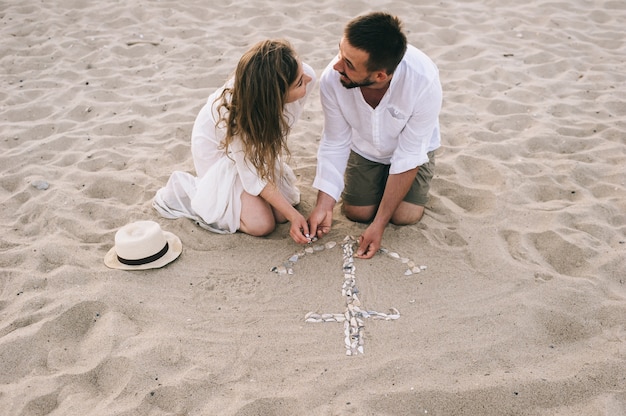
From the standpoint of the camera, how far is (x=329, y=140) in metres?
3.08

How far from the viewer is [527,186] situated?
11.1 ft

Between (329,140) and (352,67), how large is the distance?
609 mm

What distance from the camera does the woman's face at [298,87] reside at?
262 centimetres

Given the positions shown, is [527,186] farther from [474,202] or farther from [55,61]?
[55,61]

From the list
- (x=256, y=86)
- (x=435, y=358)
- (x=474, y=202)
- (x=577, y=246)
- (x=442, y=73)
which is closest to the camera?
(x=435, y=358)

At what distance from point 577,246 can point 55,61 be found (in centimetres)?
453

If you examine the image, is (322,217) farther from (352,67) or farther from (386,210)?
(352,67)

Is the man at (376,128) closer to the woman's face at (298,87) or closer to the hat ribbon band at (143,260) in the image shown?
the woman's face at (298,87)

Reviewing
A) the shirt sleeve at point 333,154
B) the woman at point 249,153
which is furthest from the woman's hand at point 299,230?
the shirt sleeve at point 333,154

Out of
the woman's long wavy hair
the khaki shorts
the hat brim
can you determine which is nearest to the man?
the khaki shorts

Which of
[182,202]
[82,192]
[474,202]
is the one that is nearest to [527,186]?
[474,202]

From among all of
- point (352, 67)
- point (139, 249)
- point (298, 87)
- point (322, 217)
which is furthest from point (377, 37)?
point (139, 249)

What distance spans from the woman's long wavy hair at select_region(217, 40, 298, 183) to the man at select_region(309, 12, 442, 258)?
0.94 feet

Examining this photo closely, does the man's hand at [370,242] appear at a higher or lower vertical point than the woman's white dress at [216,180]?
lower
